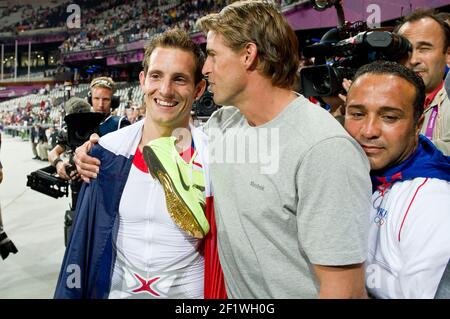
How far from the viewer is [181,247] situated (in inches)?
48.4

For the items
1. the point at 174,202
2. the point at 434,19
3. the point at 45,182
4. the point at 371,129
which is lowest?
the point at 45,182

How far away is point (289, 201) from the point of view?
0.90m

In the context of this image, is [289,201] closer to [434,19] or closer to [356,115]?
[356,115]

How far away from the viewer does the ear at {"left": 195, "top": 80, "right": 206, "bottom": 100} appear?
135 centimetres

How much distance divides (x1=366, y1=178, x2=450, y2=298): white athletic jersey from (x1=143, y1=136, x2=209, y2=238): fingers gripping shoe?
1.53ft

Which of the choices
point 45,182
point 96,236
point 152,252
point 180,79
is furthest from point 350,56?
point 45,182

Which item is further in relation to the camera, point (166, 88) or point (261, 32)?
point (166, 88)

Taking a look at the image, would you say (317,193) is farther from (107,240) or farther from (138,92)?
(138,92)

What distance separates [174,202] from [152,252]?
203mm

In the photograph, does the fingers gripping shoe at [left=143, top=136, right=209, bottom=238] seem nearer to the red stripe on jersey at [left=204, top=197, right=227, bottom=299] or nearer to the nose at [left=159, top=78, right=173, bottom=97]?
the red stripe on jersey at [left=204, top=197, right=227, bottom=299]

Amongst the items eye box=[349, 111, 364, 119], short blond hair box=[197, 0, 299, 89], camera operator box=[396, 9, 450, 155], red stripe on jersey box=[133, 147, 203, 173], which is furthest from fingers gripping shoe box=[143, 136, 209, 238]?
camera operator box=[396, 9, 450, 155]

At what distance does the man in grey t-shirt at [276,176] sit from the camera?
32.8 inches

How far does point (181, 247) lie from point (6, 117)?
27.2 meters

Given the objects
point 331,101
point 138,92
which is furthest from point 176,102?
point 138,92
